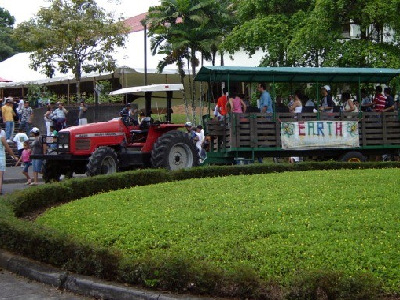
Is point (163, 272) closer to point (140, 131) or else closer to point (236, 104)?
point (236, 104)

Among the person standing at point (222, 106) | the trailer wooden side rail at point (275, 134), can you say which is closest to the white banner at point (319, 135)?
the trailer wooden side rail at point (275, 134)

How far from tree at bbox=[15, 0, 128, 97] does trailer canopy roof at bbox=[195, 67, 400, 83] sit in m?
17.5

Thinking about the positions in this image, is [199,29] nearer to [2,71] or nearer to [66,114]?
[66,114]

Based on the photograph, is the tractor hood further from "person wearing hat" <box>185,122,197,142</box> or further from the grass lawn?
the grass lawn

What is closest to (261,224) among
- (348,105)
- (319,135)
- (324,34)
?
(319,135)

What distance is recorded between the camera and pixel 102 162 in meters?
16.6

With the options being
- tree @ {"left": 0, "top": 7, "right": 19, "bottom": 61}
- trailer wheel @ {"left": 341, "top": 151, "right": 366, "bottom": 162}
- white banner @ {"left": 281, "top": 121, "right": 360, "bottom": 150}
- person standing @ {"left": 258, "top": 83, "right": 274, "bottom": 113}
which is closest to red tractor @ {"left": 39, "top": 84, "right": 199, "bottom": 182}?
person standing @ {"left": 258, "top": 83, "right": 274, "bottom": 113}

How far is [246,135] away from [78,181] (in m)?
5.42

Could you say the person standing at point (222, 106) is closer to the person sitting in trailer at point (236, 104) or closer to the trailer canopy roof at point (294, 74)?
the person sitting in trailer at point (236, 104)

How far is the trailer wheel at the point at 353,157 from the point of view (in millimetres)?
18359

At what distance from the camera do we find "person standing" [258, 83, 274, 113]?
1792cm

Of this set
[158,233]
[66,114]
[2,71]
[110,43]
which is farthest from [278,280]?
[2,71]

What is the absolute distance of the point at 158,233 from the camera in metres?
8.43

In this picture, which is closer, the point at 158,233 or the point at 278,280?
the point at 278,280
